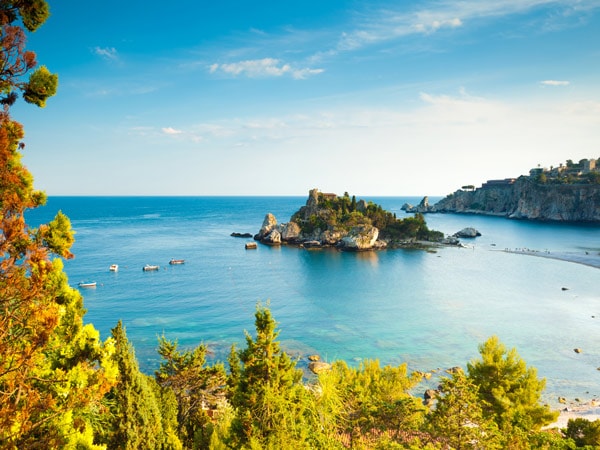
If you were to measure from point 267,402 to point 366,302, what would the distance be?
46048 mm

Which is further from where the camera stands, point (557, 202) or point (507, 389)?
point (557, 202)

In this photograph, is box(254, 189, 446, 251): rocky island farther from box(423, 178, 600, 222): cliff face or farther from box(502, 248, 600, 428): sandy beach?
box(423, 178, 600, 222): cliff face

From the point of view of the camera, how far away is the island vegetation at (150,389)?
8.30m

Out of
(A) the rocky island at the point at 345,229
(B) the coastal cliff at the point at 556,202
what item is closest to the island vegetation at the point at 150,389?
(A) the rocky island at the point at 345,229

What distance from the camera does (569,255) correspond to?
8906 cm

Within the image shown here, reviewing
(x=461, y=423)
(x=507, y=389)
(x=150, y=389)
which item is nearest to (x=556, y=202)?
(x=507, y=389)

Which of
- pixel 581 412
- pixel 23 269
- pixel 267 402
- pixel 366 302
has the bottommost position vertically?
pixel 581 412

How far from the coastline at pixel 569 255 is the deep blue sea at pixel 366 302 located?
3798 mm

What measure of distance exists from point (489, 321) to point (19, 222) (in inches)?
2171

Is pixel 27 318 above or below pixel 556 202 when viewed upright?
below

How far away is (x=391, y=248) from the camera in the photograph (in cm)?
10331

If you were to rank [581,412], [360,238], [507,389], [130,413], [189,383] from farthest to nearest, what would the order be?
1. [360,238]
2. [581,412]
3. [507,389]
4. [189,383]
5. [130,413]

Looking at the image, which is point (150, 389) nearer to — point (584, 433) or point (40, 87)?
point (40, 87)

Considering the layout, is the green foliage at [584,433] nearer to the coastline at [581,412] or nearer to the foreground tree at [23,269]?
the coastline at [581,412]
